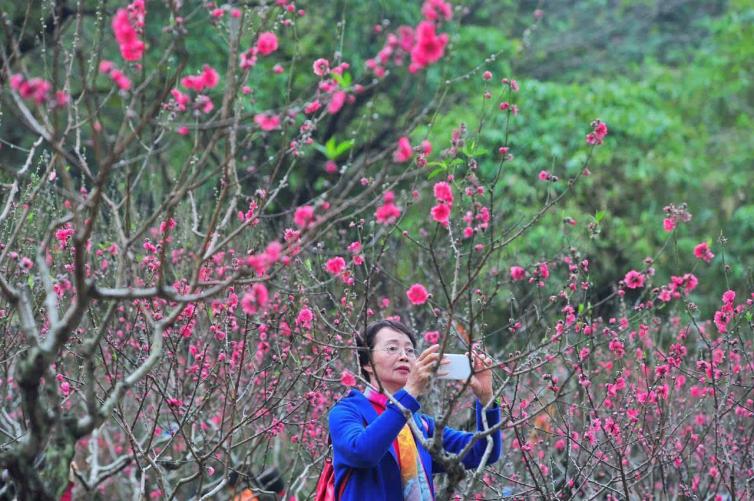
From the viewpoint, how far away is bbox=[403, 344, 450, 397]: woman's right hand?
3213 millimetres

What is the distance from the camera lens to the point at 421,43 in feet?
9.17

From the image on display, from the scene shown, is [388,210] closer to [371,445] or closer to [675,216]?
[371,445]

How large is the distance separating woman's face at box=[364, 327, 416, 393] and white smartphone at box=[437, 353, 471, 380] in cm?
33

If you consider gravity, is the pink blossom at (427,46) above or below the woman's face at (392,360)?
above

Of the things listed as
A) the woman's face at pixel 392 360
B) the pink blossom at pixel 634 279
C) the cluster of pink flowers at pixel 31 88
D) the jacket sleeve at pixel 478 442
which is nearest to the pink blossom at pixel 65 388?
the woman's face at pixel 392 360

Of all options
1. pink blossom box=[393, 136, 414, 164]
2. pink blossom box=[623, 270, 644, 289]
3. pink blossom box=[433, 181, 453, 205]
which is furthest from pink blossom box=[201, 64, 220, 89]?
pink blossom box=[623, 270, 644, 289]

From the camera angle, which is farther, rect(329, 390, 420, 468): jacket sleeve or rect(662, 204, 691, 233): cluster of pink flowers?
rect(662, 204, 691, 233): cluster of pink flowers

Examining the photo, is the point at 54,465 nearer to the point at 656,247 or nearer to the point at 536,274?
the point at 536,274

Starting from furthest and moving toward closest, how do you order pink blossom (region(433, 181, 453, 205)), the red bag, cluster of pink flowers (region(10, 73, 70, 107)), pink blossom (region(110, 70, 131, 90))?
the red bag < pink blossom (region(433, 181, 453, 205)) < pink blossom (region(110, 70, 131, 90)) < cluster of pink flowers (region(10, 73, 70, 107))

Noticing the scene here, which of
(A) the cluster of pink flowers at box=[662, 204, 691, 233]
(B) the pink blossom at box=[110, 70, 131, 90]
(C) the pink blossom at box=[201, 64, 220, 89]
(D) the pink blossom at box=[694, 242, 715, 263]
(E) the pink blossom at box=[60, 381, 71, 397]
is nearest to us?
(B) the pink blossom at box=[110, 70, 131, 90]

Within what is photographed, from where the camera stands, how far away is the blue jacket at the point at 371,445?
10.5ft

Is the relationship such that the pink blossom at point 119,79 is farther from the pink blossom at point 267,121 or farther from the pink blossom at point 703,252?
the pink blossom at point 703,252

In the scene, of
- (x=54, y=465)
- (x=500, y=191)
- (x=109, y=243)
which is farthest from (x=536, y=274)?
(x=500, y=191)

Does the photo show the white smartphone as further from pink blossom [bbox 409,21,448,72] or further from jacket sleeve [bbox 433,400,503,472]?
pink blossom [bbox 409,21,448,72]
